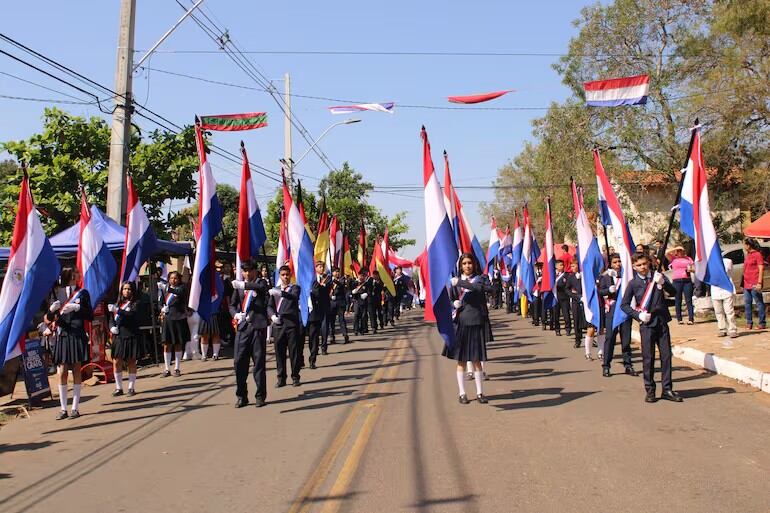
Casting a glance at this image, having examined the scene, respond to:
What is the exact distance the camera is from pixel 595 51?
3192 cm

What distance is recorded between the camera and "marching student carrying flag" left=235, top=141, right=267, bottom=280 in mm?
11695

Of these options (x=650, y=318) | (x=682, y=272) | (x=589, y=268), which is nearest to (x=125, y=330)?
(x=589, y=268)

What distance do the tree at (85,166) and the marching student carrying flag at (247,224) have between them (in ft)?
28.2

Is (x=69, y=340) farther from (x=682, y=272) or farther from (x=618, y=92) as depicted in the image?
(x=682, y=272)

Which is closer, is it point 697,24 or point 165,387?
point 165,387

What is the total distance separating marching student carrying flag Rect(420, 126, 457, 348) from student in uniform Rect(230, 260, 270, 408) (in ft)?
7.40

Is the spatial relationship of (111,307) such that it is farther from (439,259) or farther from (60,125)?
(60,125)

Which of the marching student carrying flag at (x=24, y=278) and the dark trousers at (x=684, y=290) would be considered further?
the dark trousers at (x=684, y=290)

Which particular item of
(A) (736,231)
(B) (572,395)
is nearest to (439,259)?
(B) (572,395)

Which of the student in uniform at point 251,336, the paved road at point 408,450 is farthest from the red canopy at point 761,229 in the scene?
the student in uniform at point 251,336

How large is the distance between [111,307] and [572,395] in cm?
668

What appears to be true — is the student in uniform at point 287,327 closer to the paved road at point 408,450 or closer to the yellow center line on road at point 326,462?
the paved road at point 408,450

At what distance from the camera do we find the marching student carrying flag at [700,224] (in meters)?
9.84

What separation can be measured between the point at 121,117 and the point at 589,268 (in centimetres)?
983
